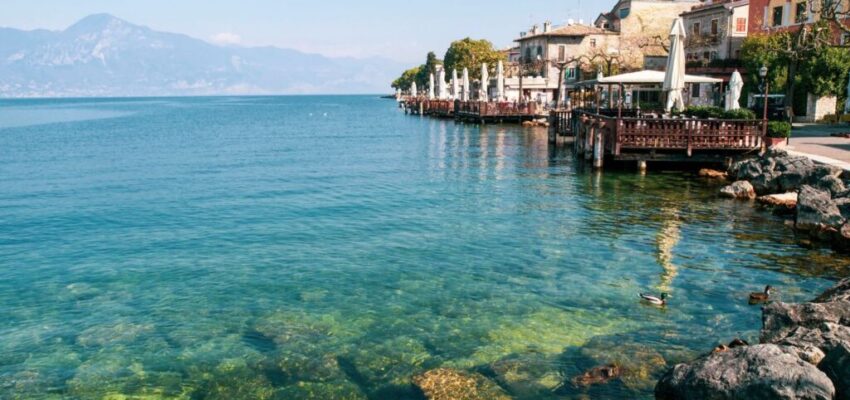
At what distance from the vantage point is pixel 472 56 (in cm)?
10381

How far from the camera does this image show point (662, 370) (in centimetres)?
984

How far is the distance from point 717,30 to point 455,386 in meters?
63.3

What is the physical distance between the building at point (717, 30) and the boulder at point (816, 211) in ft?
139

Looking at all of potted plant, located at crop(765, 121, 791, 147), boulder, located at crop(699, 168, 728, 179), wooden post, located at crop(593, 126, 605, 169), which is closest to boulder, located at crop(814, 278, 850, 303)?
boulder, located at crop(699, 168, 728, 179)

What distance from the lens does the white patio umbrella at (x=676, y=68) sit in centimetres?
3011

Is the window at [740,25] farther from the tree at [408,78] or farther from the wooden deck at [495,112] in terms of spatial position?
the tree at [408,78]

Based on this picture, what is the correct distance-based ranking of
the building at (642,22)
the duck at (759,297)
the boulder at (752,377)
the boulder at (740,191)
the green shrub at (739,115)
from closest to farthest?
the boulder at (752,377)
the duck at (759,297)
the boulder at (740,191)
the green shrub at (739,115)
the building at (642,22)

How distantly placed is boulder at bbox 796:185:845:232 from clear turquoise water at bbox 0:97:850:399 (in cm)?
62

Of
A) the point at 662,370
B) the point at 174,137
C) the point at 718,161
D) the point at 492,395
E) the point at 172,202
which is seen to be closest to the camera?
the point at 492,395

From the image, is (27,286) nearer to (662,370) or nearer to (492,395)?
(492,395)

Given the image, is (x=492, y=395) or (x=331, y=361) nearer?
(x=492, y=395)

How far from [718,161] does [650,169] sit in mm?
Result: 2817

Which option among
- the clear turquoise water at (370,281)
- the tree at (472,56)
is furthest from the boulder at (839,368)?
the tree at (472,56)

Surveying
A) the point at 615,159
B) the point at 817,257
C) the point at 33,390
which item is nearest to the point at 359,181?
the point at 615,159
